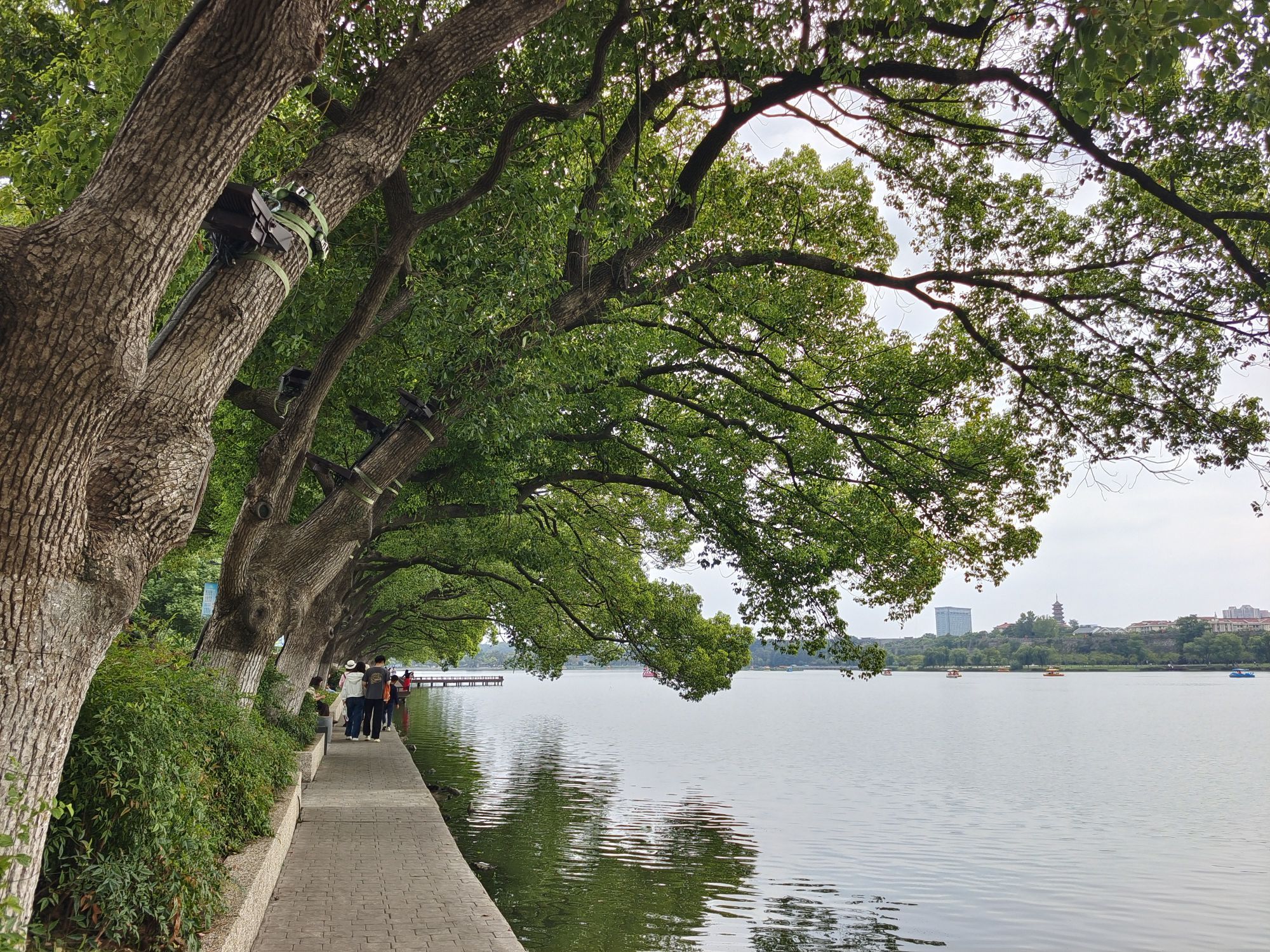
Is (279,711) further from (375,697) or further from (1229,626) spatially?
(1229,626)

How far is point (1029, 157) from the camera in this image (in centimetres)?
911

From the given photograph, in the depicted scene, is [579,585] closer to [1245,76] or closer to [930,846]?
[930,846]

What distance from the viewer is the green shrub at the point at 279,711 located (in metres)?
14.5

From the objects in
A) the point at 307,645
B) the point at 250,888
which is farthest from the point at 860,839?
the point at 250,888

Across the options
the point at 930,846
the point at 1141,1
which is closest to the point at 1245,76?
the point at 1141,1

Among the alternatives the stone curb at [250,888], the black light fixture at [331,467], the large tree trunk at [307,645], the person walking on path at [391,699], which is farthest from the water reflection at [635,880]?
the black light fixture at [331,467]

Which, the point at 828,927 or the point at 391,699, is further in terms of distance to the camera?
the point at 391,699

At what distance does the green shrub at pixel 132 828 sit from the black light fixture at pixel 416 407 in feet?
11.3

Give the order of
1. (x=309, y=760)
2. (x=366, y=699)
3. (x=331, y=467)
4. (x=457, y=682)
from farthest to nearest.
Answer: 1. (x=457, y=682)
2. (x=366, y=699)
3. (x=309, y=760)
4. (x=331, y=467)

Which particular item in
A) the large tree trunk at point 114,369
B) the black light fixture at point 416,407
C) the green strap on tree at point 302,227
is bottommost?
the large tree trunk at point 114,369

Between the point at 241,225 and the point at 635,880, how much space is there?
11382mm

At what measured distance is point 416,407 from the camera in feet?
29.4

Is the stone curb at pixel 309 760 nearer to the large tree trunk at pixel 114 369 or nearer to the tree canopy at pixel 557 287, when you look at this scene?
the tree canopy at pixel 557 287

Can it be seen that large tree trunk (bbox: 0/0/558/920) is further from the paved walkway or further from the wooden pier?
the wooden pier
